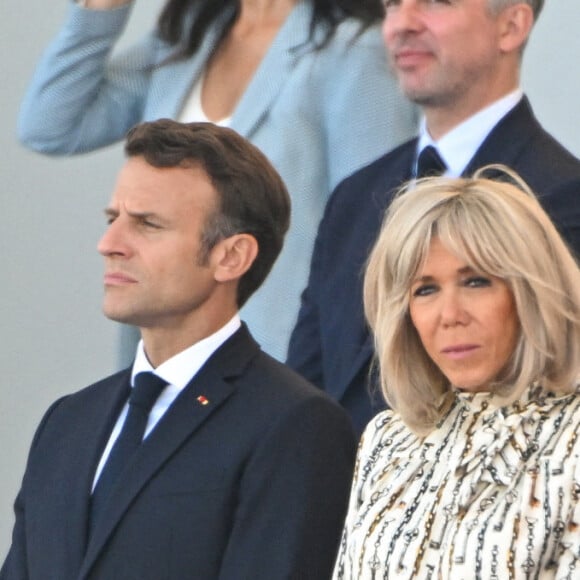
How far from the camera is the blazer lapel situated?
4.18m

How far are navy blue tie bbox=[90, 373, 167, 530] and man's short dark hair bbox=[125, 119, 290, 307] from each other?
0.23 meters

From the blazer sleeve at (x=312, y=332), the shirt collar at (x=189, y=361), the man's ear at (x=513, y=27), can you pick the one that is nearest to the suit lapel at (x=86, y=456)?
the shirt collar at (x=189, y=361)

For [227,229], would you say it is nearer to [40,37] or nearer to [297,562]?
[297,562]

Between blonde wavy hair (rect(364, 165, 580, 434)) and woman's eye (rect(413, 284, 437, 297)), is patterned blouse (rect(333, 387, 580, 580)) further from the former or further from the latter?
woman's eye (rect(413, 284, 437, 297))

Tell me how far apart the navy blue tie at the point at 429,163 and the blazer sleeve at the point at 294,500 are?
54 centimetres

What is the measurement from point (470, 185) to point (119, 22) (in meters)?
1.50

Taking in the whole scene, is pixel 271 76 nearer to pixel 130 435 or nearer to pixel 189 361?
pixel 189 361

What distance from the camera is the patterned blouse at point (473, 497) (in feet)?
9.57

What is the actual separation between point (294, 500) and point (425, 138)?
31.8 inches

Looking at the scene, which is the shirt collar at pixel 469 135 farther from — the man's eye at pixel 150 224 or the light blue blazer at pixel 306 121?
the man's eye at pixel 150 224

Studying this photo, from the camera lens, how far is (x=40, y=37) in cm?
585

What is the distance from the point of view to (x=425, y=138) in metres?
3.84

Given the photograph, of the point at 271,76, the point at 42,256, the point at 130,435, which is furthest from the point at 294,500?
the point at 42,256

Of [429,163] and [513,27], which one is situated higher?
[513,27]
